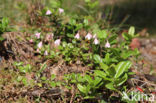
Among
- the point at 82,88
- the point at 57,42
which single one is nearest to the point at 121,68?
the point at 82,88

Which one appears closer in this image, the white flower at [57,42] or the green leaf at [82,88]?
the green leaf at [82,88]

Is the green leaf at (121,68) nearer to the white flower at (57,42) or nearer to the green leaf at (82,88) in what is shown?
the green leaf at (82,88)

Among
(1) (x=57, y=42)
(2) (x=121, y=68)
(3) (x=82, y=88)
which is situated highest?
(1) (x=57, y=42)

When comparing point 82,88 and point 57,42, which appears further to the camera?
point 57,42

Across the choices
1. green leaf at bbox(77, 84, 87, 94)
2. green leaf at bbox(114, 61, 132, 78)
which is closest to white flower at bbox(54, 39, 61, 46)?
green leaf at bbox(77, 84, 87, 94)

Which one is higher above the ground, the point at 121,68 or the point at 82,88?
the point at 121,68

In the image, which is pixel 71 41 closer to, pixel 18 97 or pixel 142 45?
pixel 18 97

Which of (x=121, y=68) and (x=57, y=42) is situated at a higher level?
(x=57, y=42)

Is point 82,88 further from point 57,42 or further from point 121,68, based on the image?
point 57,42

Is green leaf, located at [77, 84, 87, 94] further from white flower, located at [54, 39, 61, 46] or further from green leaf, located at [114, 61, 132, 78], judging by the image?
white flower, located at [54, 39, 61, 46]

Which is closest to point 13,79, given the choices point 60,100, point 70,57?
point 60,100

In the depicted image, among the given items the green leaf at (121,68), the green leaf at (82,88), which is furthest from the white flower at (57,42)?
the green leaf at (121,68)

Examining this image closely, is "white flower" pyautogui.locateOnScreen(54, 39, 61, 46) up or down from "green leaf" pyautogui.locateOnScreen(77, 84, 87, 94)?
up
